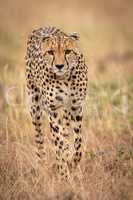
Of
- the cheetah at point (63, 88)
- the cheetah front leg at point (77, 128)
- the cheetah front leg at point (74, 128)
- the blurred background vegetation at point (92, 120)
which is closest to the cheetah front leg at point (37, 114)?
the blurred background vegetation at point (92, 120)

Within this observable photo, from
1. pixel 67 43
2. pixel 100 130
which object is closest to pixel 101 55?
pixel 100 130

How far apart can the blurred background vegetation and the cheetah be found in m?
0.18

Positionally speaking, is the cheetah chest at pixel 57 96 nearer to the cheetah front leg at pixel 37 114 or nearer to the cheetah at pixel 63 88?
the cheetah at pixel 63 88

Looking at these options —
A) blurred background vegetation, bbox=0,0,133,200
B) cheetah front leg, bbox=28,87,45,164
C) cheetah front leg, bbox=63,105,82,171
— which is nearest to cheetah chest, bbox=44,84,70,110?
cheetah front leg, bbox=63,105,82,171

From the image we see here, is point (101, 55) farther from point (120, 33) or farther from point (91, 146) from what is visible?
point (91, 146)

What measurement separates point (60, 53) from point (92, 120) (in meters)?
1.57

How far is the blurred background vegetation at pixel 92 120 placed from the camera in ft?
20.6

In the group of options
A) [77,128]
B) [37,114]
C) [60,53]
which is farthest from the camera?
[37,114]

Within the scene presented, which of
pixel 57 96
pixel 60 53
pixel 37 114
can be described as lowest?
pixel 37 114

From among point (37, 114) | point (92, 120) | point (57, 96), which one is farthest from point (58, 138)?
point (92, 120)

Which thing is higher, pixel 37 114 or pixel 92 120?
pixel 37 114

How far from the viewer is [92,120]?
835 centimetres

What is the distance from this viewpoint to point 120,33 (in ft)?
52.4

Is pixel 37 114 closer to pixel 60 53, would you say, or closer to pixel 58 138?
pixel 58 138
